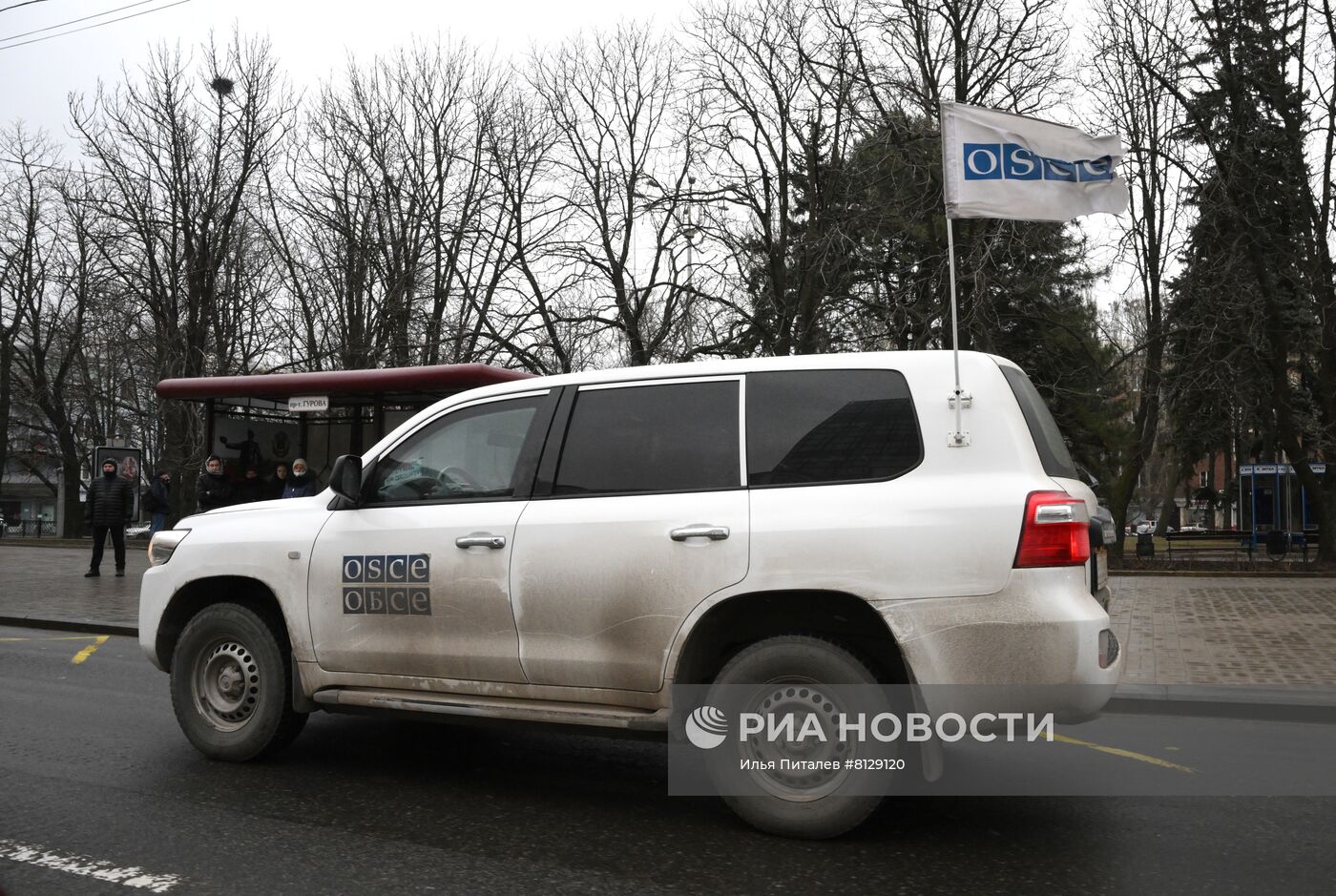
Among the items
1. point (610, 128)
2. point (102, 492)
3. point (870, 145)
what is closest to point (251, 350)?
point (610, 128)

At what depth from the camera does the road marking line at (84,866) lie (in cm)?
395

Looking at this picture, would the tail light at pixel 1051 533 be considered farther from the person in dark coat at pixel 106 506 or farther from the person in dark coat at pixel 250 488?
the person in dark coat at pixel 106 506

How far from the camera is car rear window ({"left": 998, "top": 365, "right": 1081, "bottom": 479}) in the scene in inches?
178

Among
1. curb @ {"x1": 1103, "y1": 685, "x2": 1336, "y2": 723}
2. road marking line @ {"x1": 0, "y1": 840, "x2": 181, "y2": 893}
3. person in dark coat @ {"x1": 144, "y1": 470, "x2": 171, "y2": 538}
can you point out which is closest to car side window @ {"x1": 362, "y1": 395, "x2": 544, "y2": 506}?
road marking line @ {"x1": 0, "y1": 840, "x2": 181, "y2": 893}

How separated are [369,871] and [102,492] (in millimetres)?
15978

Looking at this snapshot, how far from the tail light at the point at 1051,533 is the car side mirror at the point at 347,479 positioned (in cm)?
309

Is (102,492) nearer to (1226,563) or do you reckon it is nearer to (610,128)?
(610,128)

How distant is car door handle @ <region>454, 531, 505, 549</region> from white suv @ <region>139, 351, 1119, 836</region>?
1 centimetres

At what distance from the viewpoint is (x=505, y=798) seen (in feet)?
17.0

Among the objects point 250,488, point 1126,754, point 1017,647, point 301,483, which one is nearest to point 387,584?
point 1017,647

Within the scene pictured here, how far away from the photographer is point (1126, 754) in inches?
255

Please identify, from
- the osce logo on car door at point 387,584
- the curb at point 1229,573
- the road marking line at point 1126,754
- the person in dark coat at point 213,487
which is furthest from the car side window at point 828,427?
the curb at point 1229,573

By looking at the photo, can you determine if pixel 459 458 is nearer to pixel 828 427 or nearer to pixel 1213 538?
pixel 828 427

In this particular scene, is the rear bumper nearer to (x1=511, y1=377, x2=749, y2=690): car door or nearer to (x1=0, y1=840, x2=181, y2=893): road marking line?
(x1=511, y1=377, x2=749, y2=690): car door
